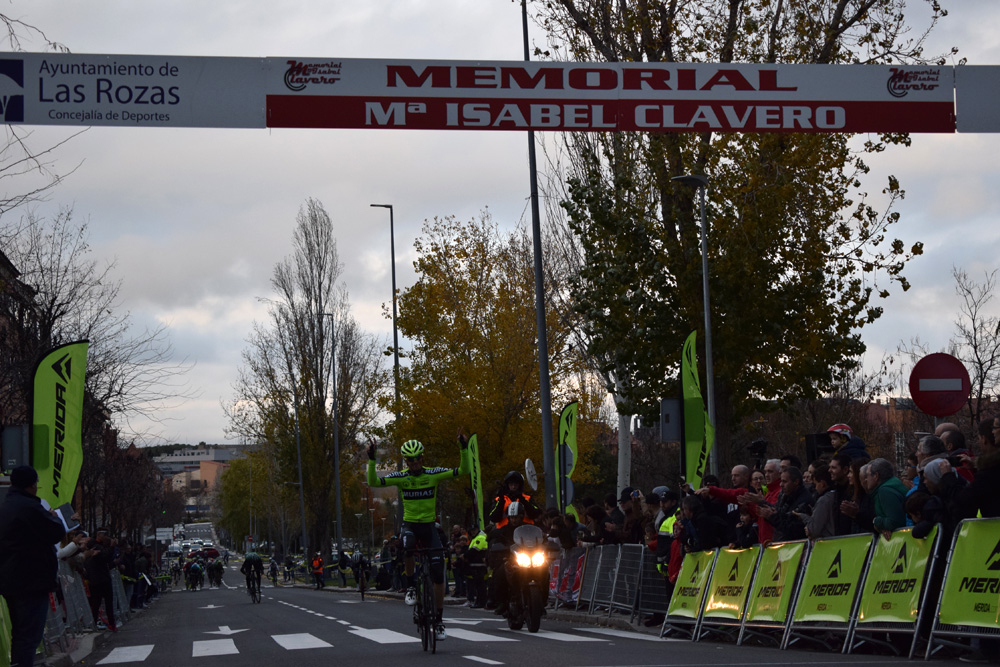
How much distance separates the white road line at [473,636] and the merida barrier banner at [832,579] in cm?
330

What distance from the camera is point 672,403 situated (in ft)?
57.3

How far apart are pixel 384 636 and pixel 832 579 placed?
244 inches

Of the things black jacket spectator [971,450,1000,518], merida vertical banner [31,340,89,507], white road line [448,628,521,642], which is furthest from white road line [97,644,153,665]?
black jacket spectator [971,450,1000,518]

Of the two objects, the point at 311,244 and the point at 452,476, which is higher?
the point at 311,244

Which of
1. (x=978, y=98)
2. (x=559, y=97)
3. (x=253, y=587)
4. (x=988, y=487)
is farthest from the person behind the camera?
(x=253, y=587)

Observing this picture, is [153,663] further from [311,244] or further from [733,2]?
[311,244]

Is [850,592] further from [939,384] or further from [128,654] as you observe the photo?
[128,654]

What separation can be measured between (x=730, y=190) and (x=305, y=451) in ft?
140

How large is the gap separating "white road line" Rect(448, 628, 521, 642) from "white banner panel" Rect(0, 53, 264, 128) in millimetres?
5872

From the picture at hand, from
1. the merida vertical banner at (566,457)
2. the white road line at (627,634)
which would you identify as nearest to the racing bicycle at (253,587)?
the merida vertical banner at (566,457)

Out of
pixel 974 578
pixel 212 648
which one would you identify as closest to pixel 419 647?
pixel 212 648

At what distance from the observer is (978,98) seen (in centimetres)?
1392

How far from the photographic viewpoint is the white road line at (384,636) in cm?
1450

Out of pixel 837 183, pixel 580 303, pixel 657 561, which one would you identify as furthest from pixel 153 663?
pixel 837 183
